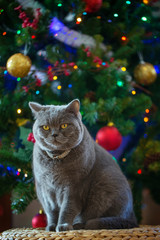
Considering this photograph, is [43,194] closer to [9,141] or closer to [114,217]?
[114,217]

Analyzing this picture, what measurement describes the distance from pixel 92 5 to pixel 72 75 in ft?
1.18

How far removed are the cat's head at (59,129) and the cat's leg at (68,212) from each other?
0.17 m

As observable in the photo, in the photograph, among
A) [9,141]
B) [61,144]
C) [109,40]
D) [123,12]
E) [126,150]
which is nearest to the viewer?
[61,144]

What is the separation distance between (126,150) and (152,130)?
0.71ft

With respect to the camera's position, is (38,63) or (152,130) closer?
(38,63)

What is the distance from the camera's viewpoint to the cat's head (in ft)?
3.08

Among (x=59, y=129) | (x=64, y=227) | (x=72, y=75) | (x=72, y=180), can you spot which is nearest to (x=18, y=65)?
(x=72, y=75)

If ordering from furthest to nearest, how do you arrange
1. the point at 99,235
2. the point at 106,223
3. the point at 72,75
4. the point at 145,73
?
the point at 145,73 < the point at 72,75 < the point at 106,223 < the point at 99,235

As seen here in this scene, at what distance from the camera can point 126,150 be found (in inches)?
70.2

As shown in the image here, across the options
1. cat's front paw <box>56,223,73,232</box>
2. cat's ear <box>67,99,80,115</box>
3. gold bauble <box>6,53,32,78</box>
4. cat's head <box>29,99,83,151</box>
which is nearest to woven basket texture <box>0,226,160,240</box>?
cat's front paw <box>56,223,73,232</box>

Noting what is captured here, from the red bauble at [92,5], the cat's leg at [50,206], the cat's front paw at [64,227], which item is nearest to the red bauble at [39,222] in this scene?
the cat's leg at [50,206]

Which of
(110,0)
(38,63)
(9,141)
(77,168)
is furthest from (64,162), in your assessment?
(110,0)

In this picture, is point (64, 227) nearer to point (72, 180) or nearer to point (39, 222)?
point (72, 180)

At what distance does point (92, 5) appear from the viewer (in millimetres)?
1428
